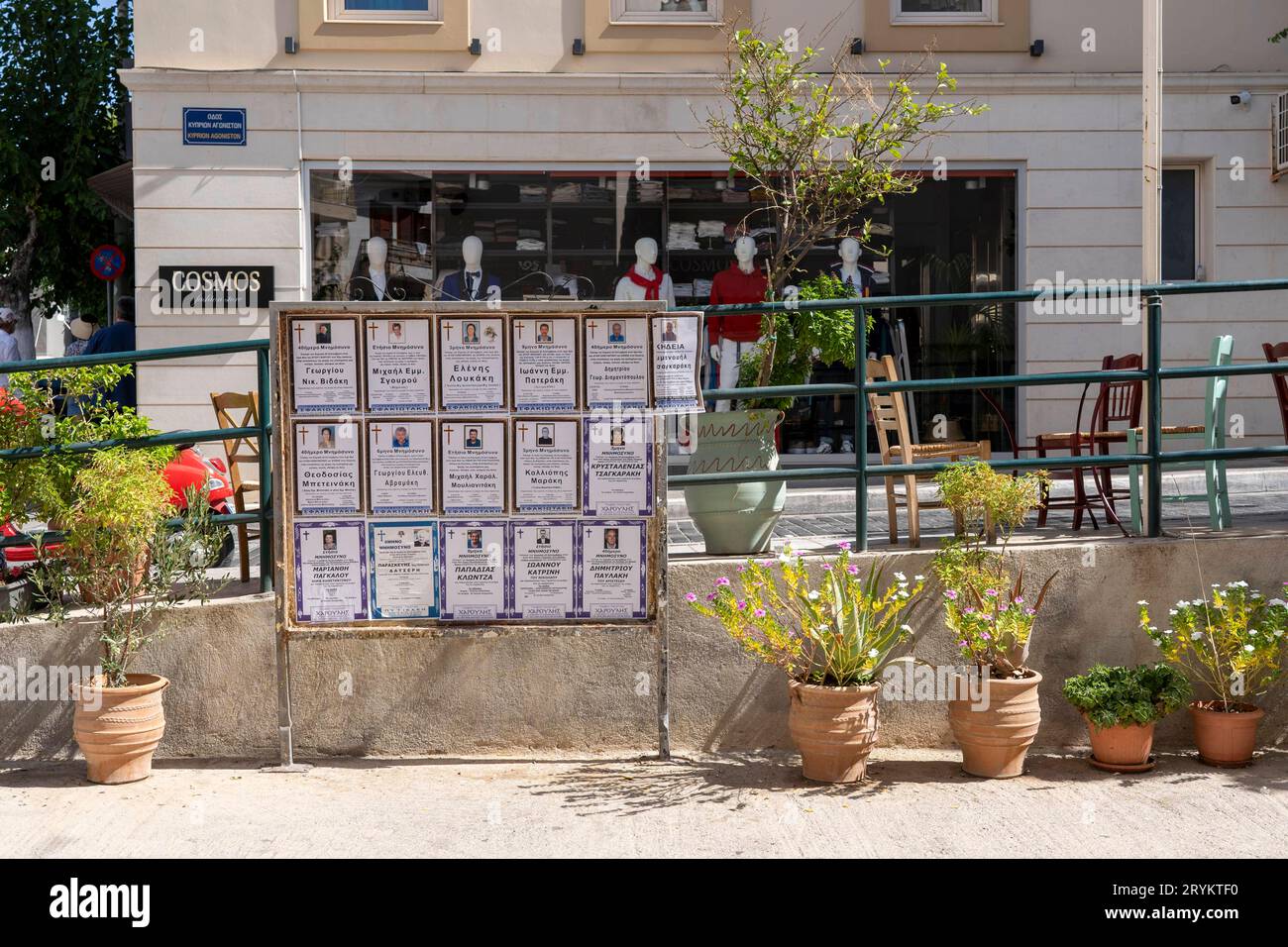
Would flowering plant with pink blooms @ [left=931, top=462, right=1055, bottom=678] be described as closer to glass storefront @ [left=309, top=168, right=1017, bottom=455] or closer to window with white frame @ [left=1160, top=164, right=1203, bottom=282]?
glass storefront @ [left=309, top=168, right=1017, bottom=455]

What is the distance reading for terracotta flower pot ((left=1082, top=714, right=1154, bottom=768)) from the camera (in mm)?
6039

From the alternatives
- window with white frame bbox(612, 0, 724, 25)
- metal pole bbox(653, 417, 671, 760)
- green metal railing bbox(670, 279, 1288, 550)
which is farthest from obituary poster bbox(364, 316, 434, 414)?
window with white frame bbox(612, 0, 724, 25)

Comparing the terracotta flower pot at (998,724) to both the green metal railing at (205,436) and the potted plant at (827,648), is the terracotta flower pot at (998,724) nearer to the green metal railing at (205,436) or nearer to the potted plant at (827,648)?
the potted plant at (827,648)

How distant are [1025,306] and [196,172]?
8308mm

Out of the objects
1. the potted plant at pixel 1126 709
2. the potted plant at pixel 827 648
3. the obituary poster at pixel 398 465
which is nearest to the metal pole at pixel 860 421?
the potted plant at pixel 827 648

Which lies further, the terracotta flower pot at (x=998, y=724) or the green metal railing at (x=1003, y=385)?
the green metal railing at (x=1003, y=385)

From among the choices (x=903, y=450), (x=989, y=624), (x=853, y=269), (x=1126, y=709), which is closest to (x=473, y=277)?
(x=853, y=269)

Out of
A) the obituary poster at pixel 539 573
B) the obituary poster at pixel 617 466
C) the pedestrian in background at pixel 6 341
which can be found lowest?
the obituary poster at pixel 539 573

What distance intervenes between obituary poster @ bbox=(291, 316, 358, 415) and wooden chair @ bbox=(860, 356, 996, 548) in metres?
2.76

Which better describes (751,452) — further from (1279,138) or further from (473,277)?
(1279,138)

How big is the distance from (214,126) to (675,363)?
8.70 m

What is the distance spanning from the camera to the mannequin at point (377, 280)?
1353cm

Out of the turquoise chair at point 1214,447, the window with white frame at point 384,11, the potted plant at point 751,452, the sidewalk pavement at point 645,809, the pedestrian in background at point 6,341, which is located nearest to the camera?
the sidewalk pavement at point 645,809

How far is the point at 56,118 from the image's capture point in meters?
18.0
